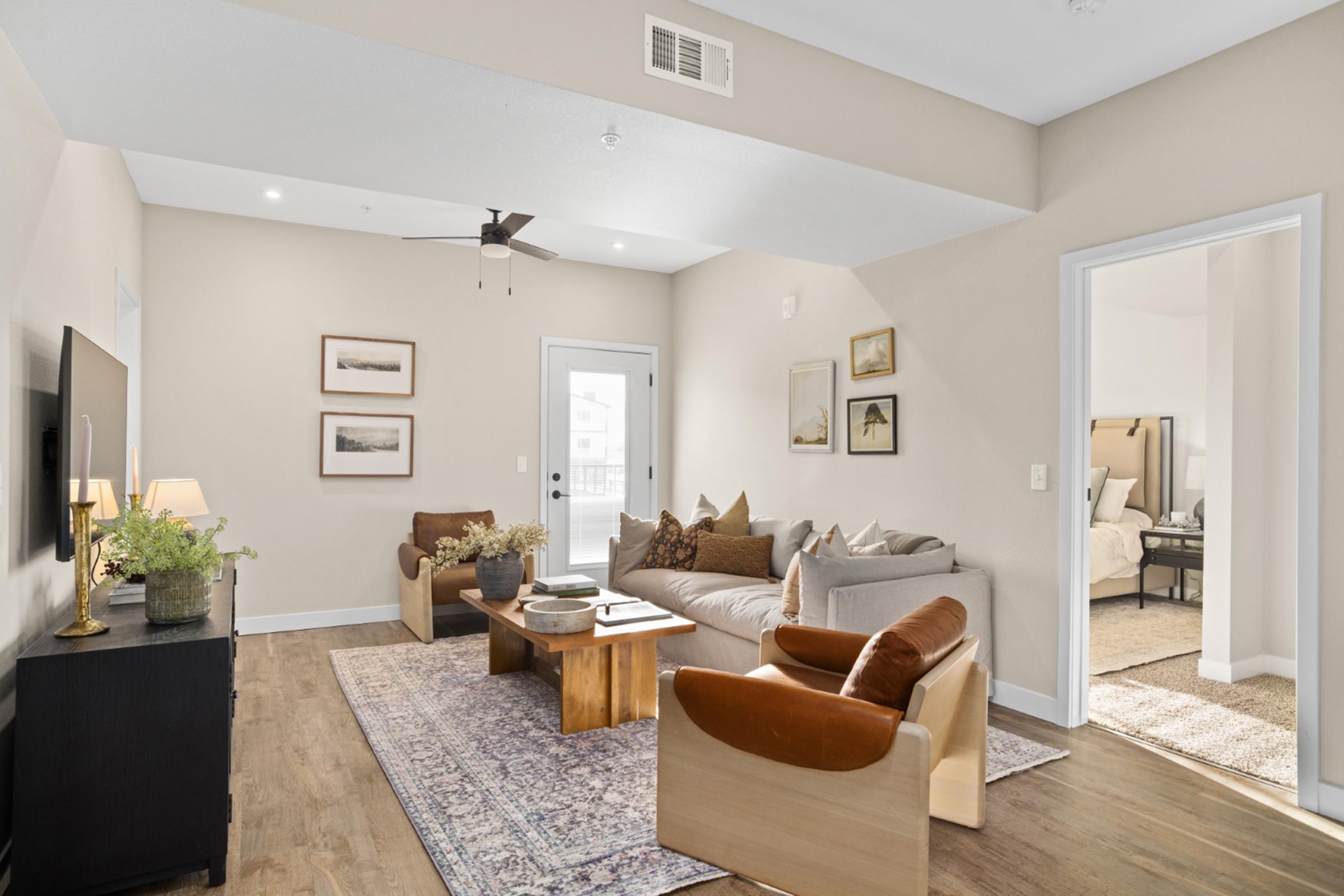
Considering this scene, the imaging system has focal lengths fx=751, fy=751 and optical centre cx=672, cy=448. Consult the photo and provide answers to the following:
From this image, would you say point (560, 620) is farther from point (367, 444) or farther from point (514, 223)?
point (367, 444)

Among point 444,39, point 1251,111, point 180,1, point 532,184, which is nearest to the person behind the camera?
point 180,1

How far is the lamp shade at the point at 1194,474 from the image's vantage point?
643 cm

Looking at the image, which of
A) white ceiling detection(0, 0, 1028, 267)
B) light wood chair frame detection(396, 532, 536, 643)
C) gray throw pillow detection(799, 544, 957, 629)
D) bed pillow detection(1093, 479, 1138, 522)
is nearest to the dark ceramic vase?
light wood chair frame detection(396, 532, 536, 643)

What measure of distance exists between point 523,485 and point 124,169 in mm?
3135

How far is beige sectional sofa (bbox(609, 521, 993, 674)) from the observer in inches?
129

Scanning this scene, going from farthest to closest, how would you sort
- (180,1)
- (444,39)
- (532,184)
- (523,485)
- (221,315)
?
(523,485) < (221,315) < (532,184) < (444,39) < (180,1)

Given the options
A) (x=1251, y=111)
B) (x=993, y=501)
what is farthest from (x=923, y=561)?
(x=1251, y=111)

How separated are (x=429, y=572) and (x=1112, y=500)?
567 cm

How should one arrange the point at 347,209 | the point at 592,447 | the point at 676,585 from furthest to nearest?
the point at 592,447 < the point at 347,209 < the point at 676,585

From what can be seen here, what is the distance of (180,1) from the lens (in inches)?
73.5

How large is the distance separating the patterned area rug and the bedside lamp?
4500mm

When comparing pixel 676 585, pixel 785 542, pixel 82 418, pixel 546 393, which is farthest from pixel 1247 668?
pixel 82 418

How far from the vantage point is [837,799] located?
6.26 ft

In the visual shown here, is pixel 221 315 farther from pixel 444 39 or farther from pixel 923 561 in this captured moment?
pixel 923 561
